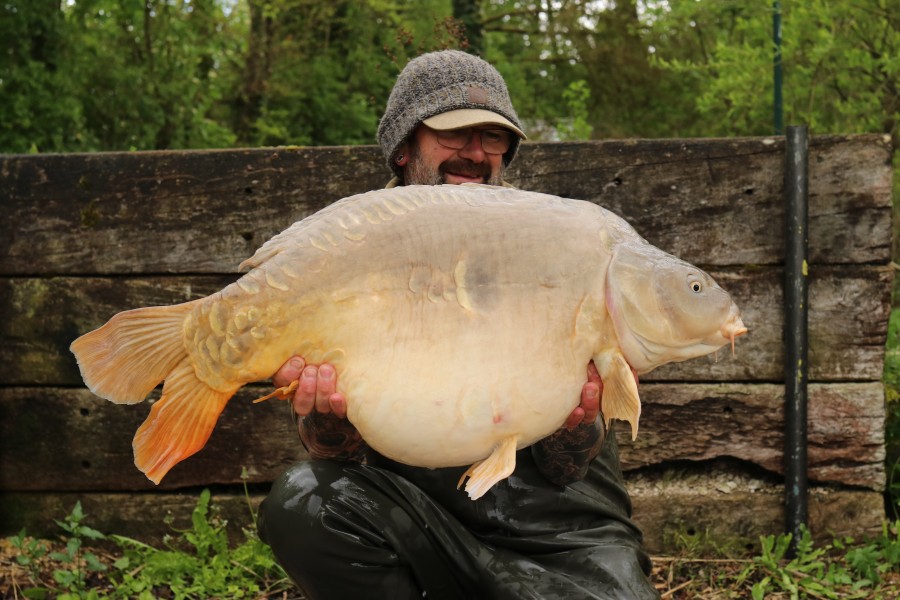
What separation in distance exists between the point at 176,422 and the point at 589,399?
36.3 inches

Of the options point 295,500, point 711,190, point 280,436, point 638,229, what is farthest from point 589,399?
point 280,436

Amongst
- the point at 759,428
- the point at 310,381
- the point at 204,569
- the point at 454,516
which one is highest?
the point at 310,381

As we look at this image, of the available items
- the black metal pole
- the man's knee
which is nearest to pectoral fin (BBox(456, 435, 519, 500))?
the man's knee

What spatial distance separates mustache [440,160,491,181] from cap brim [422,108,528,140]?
138 mm

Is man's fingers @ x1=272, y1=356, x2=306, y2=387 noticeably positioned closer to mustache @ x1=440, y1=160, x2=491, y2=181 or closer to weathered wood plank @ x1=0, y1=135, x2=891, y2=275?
mustache @ x1=440, y1=160, x2=491, y2=181

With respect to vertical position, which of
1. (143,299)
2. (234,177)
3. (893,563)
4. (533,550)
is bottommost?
(893,563)

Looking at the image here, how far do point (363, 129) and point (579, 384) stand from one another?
21.3 ft

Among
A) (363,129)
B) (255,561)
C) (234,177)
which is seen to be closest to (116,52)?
(363,129)

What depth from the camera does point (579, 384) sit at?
7.35ft

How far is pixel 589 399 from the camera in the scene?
2361 millimetres

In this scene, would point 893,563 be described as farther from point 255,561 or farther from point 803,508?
point 255,561

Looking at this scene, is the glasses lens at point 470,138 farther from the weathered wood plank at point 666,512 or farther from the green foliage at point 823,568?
the green foliage at point 823,568

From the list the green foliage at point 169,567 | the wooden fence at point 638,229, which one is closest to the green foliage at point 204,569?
the green foliage at point 169,567

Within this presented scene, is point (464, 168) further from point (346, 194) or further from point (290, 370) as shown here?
point (290, 370)
